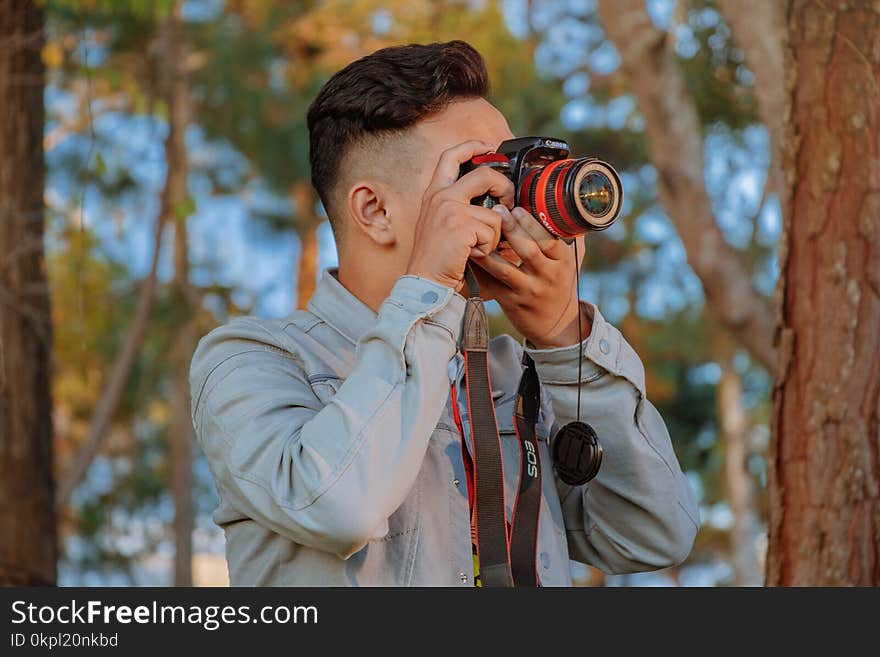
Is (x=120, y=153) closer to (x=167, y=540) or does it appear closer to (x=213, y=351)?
(x=167, y=540)

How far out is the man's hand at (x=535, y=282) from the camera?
1822mm

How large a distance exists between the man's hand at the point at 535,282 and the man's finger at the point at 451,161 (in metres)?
0.09

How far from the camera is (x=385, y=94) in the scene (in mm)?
2031

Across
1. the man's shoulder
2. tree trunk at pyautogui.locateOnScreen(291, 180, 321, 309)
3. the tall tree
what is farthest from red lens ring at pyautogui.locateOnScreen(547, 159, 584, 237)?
tree trunk at pyautogui.locateOnScreen(291, 180, 321, 309)

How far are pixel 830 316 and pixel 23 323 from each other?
7.92 feet

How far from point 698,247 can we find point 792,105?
2053 mm

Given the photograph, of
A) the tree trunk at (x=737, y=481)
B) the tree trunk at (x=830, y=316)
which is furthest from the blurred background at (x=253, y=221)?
the tree trunk at (x=830, y=316)

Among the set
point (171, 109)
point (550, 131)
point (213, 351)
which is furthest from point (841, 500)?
point (550, 131)

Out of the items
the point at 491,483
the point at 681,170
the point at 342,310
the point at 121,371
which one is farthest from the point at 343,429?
the point at 121,371

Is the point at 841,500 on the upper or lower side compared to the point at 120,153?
lower

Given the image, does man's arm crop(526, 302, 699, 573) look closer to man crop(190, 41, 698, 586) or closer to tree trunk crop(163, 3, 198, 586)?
man crop(190, 41, 698, 586)

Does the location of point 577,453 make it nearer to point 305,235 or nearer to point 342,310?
point 342,310

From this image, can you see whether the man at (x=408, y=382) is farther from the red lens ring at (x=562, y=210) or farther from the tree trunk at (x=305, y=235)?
the tree trunk at (x=305, y=235)

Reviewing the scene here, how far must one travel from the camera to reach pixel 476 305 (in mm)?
1844
